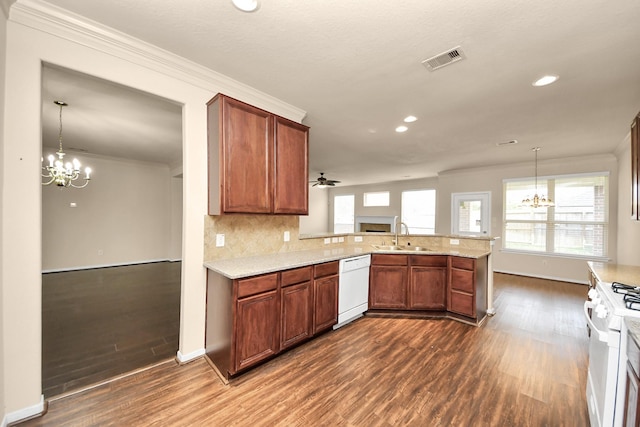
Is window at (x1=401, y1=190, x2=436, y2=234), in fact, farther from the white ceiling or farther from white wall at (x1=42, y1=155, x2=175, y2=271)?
white wall at (x1=42, y1=155, x2=175, y2=271)

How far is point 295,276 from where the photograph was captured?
248 centimetres

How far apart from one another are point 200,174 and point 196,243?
0.66m

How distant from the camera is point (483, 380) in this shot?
2154 millimetres

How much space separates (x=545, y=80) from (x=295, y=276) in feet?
9.84

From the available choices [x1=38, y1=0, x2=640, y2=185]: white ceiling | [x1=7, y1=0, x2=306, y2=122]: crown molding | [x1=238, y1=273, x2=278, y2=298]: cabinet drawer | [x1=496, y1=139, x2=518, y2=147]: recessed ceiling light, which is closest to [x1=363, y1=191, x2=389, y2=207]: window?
[x1=496, y1=139, x2=518, y2=147]: recessed ceiling light

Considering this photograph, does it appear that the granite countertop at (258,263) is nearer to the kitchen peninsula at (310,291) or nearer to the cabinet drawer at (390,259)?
the kitchen peninsula at (310,291)

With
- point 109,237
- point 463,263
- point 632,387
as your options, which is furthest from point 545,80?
point 109,237

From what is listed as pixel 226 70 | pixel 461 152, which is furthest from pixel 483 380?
pixel 461 152

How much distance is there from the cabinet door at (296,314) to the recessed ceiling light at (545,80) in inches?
116

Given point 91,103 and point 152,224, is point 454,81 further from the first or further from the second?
point 152,224

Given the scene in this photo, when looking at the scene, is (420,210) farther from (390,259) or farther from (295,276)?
(295,276)

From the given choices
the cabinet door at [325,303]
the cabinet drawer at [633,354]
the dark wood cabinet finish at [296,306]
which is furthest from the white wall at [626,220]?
the dark wood cabinet finish at [296,306]

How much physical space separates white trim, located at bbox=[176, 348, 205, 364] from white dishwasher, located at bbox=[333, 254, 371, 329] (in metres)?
1.46

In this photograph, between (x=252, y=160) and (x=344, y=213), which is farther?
(x=344, y=213)
